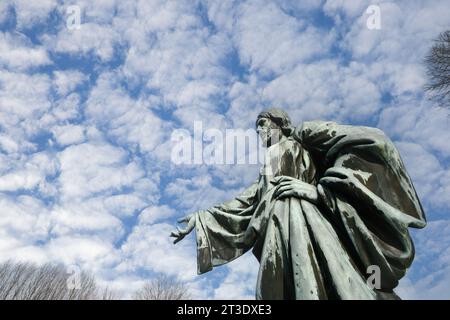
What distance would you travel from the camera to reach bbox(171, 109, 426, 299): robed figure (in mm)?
3086

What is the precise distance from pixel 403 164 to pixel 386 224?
0.68 meters

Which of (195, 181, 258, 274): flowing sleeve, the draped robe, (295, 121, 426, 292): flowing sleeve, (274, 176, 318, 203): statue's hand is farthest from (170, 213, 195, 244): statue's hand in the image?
(295, 121, 426, 292): flowing sleeve

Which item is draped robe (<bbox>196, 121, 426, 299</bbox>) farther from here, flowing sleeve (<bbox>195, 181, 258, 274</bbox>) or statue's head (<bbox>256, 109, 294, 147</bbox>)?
statue's head (<bbox>256, 109, 294, 147</bbox>)

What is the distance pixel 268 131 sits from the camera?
4.79 meters

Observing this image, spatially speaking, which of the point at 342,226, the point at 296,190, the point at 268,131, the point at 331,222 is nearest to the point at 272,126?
the point at 268,131

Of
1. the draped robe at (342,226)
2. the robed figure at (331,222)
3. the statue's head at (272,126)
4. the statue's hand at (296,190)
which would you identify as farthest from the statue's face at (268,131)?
the statue's hand at (296,190)

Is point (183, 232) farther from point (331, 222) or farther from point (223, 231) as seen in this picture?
point (331, 222)

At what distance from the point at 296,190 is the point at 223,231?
3.76 feet

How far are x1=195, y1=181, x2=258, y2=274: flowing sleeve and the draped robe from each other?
0.68 feet

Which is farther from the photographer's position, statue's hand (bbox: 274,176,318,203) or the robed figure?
statue's hand (bbox: 274,176,318,203)

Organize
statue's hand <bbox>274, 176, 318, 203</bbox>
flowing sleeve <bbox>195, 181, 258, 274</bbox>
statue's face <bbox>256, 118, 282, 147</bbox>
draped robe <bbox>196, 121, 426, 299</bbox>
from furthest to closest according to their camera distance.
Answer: statue's face <bbox>256, 118, 282, 147</bbox>, flowing sleeve <bbox>195, 181, 258, 274</bbox>, statue's hand <bbox>274, 176, 318, 203</bbox>, draped robe <bbox>196, 121, 426, 299</bbox>

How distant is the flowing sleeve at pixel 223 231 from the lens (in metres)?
4.29

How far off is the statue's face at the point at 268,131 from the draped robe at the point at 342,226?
0.64 meters
